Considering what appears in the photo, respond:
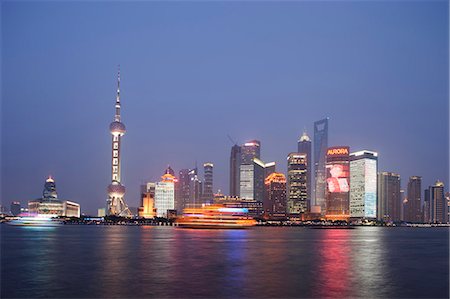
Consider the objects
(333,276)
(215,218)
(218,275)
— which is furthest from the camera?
(215,218)

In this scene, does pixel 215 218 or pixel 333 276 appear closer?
pixel 333 276

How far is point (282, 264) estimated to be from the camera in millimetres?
67875

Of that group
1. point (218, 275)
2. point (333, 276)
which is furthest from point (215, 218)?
point (333, 276)

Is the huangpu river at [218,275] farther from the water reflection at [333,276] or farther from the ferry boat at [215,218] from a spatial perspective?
the ferry boat at [215,218]

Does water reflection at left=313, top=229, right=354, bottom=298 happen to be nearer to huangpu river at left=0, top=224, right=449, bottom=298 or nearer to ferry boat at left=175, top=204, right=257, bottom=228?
huangpu river at left=0, top=224, right=449, bottom=298

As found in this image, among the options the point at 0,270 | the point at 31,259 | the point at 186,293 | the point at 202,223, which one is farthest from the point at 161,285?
the point at 202,223

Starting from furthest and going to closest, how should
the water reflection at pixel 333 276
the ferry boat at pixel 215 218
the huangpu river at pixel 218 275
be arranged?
the ferry boat at pixel 215 218, the water reflection at pixel 333 276, the huangpu river at pixel 218 275

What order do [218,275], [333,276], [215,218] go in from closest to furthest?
[218,275], [333,276], [215,218]

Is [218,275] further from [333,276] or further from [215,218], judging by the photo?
[215,218]

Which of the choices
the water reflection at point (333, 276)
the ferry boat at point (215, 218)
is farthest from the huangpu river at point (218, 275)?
the ferry boat at point (215, 218)

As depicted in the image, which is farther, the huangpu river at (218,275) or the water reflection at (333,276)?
the water reflection at (333,276)

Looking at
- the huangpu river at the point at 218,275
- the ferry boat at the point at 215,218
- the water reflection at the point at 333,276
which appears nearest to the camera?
the huangpu river at the point at 218,275

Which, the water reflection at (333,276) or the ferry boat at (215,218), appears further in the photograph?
the ferry boat at (215,218)

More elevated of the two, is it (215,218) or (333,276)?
(333,276)
